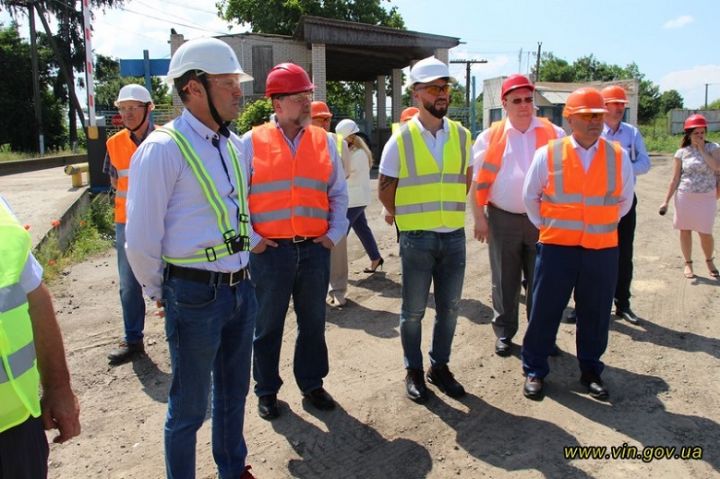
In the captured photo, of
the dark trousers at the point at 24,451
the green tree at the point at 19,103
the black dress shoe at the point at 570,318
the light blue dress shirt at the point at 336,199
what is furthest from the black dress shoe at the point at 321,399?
the green tree at the point at 19,103

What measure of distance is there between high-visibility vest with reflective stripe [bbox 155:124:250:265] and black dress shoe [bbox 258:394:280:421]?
4.91ft

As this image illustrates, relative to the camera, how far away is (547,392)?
160 inches

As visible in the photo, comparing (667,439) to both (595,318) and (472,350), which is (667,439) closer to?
(595,318)

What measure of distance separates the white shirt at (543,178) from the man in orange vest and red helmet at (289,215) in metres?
1.29

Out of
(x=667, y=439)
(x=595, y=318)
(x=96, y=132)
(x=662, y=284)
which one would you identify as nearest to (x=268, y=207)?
(x=595, y=318)

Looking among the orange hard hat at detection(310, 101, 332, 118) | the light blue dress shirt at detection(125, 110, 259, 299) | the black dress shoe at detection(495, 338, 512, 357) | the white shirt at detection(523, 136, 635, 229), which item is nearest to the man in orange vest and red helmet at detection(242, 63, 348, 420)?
the light blue dress shirt at detection(125, 110, 259, 299)

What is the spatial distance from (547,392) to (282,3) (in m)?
33.5

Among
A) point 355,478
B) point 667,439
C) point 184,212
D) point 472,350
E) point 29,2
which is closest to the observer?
point 184,212

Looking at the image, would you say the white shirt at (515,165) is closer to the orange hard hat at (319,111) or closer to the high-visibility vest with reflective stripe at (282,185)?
the high-visibility vest with reflective stripe at (282,185)

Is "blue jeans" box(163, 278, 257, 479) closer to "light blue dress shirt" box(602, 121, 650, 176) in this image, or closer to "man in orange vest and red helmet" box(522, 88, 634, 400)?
"man in orange vest and red helmet" box(522, 88, 634, 400)

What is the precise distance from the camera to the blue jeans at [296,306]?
3.62 metres

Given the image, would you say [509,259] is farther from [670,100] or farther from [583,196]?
[670,100]

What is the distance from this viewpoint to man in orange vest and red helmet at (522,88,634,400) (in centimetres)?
377

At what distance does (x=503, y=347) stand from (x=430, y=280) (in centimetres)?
123
